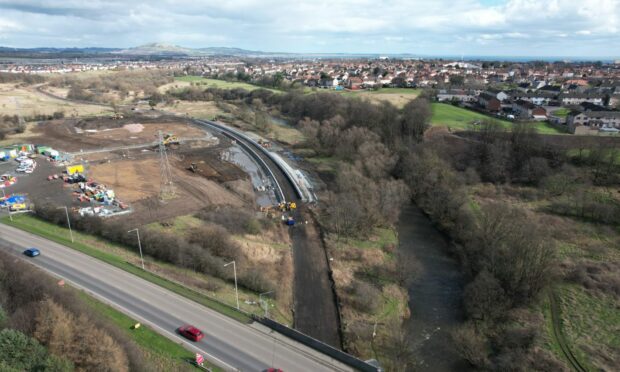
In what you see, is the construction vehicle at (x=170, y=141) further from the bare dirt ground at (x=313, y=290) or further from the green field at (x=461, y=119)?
the green field at (x=461, y=119)

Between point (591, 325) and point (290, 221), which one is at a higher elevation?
point (290, 221)

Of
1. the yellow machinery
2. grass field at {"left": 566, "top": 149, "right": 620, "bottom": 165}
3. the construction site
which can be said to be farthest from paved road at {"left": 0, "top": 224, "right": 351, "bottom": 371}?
grass field at {"left": 566, "top": 149, "right": 620, "bottom": 165}

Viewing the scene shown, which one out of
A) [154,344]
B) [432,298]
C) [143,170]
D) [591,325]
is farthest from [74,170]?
[591,325]

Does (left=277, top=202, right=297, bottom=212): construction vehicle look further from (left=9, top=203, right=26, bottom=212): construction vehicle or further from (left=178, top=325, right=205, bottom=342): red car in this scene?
(left=9, top=203, right=26, bottom=212): construction vehicle

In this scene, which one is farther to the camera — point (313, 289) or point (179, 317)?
point (313, 289)

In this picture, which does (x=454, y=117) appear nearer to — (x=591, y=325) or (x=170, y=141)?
(x=591, y=325)

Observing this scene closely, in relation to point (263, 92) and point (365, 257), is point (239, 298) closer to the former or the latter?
point (365, 257)
